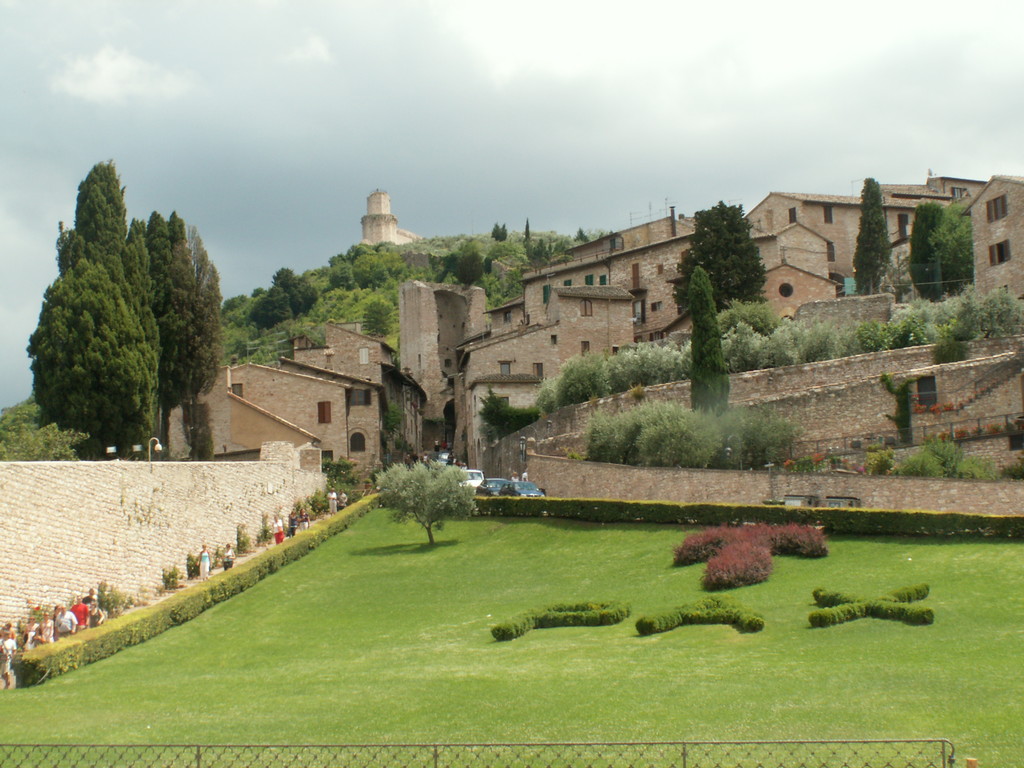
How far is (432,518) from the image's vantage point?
37.4 m

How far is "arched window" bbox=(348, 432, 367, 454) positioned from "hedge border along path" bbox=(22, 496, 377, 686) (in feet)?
61.1

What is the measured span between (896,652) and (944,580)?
6.91 metres

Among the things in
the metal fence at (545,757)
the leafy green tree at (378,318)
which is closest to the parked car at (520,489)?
the metal fence at (545,757)

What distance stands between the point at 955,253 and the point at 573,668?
2092 inches

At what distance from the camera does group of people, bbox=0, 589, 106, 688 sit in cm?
2044

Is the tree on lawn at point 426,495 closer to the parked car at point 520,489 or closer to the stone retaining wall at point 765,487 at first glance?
the parked car at point 520,489

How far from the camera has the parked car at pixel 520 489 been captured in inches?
1642

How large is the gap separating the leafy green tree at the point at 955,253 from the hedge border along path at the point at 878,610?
147 feet

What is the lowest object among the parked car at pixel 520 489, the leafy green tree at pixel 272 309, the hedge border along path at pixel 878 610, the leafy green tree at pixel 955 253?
the hedge border along path at pixel 878 610

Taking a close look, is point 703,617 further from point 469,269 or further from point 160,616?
point 469,269

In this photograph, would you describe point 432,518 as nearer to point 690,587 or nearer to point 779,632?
point 690,587

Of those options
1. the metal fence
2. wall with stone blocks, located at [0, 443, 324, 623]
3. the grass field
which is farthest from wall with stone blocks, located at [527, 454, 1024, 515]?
the metal fence

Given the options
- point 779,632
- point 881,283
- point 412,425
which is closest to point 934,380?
point 779,632

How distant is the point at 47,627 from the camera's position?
73.4 ft
